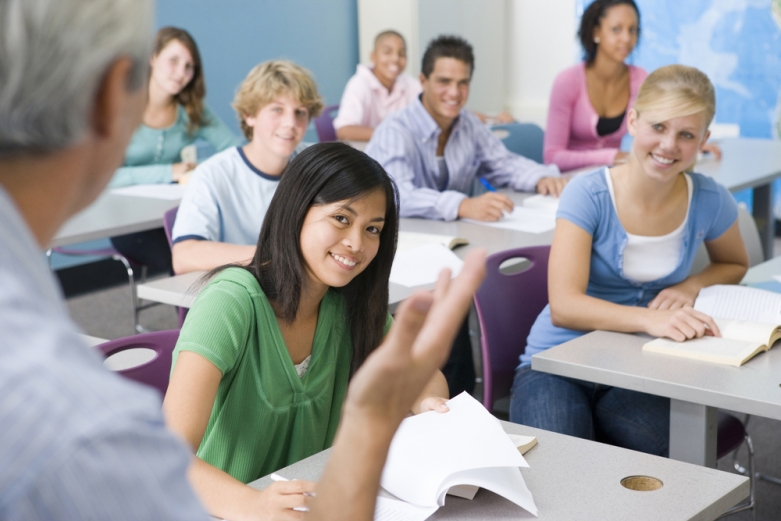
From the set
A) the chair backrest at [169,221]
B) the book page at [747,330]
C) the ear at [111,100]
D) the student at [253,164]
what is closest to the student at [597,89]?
the student at [253,164]

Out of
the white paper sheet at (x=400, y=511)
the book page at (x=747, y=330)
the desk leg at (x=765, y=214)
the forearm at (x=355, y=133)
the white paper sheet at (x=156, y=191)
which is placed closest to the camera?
the white paper sheet at (x=400, y=511)

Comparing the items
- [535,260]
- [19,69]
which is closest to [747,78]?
[535,260]

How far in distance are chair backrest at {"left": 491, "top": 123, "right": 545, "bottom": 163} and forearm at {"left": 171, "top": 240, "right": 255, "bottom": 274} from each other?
208 cm

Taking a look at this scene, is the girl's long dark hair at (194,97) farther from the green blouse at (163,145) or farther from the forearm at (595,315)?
the forearm at (595,315)

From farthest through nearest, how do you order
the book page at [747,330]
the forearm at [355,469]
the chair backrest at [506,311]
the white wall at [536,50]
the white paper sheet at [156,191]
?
the white wall at [536,50] < the white paper sheet at [156,191] < the chair backrest at [506,311] < the book page at [747,330] < the forearm at [355,469]

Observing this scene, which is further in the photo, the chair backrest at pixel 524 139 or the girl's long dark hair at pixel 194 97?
the chair backrest at pixel 524 139

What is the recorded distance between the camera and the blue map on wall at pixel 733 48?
5.64 m

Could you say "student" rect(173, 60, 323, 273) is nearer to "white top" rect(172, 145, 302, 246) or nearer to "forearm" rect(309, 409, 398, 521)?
"white top" rect(172, 145, 302, 246)

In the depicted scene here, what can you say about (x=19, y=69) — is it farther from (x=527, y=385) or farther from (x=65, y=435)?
(x=527, y=385)

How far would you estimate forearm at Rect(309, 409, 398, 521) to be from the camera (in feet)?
1.94

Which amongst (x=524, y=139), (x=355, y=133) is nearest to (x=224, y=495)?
(x=524, y=139)

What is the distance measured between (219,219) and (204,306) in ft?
4.43

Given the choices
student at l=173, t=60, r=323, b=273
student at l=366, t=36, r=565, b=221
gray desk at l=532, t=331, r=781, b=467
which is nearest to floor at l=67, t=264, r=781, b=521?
gray desk at l=532, t=331, r=781, b=467

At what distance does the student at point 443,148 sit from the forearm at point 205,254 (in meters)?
0.82
